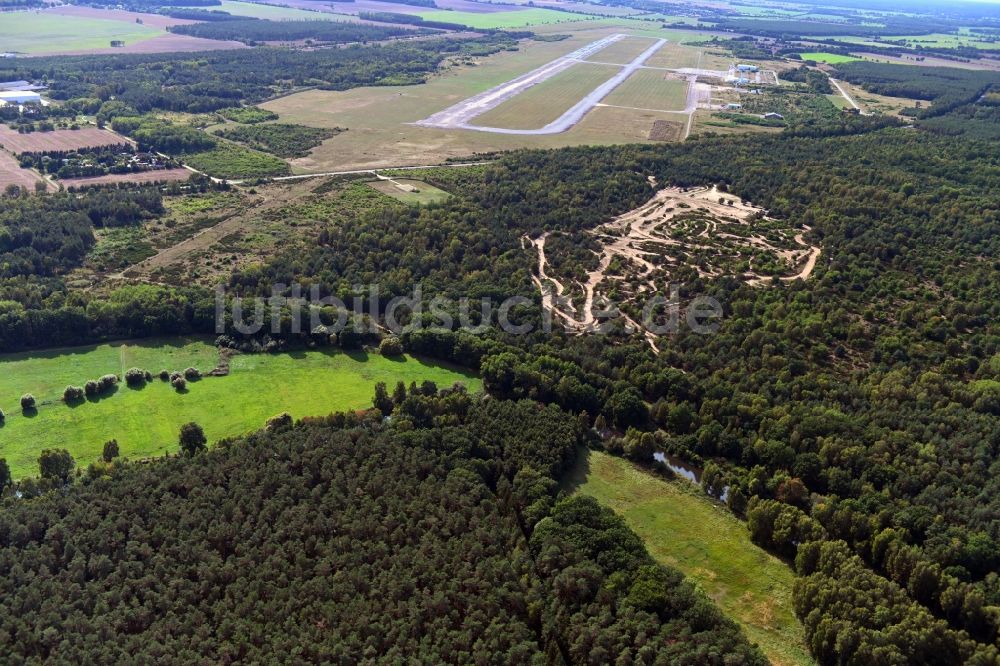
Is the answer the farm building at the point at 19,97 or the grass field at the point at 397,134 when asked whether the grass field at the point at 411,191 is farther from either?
the farm building at the point at 19,97

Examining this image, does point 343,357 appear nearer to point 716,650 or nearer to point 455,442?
point 455,442

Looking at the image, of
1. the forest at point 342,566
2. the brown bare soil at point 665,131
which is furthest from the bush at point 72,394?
the brown bare soil at point 665,131

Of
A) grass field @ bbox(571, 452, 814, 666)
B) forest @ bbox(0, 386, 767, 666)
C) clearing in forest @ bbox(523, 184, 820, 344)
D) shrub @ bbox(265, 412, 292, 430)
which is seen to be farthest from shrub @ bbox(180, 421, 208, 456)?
clearing in forest @ bbox(523, 184, 820, 344)

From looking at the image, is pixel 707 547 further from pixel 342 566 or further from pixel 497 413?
pixel 342 566

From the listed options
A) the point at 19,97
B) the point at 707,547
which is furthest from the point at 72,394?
the point at 19,97

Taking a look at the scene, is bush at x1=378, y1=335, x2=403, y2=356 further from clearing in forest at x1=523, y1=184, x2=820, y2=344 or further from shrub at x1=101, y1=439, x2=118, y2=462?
shrub at x1=101, y1=439, x2=118, y2=462
